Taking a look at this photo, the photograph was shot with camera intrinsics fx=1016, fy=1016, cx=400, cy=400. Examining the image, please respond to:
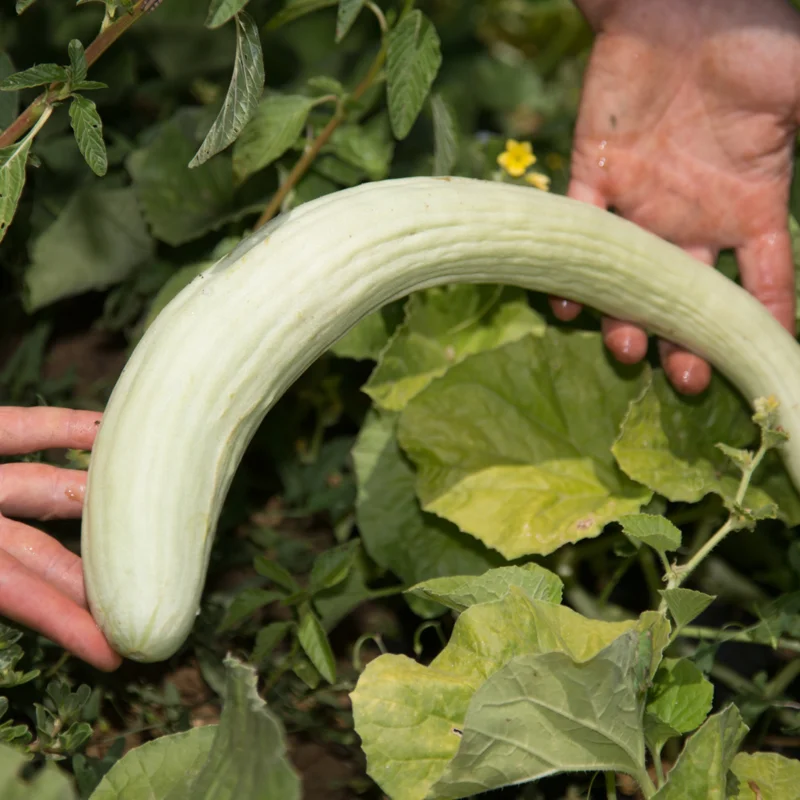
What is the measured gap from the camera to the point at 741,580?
1.82 m

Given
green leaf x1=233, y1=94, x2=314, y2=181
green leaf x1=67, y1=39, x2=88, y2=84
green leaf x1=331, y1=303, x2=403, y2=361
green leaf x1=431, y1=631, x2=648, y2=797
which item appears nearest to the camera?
green leaf x1=431, y1=631, x2=648, y2=797

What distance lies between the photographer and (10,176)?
1257mm

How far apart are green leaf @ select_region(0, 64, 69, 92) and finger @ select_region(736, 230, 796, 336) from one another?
115 centimetres

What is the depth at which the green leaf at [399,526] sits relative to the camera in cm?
169

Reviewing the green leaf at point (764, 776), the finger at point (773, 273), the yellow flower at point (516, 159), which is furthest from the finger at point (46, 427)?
the finger at point (773, 273)

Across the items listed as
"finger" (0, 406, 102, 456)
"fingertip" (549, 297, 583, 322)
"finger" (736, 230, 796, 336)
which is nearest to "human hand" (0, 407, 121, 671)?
"finger" (0, 406, 102, 456)

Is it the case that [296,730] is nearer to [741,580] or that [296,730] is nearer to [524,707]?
[524,707]

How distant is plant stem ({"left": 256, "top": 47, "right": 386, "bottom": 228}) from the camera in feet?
5.62

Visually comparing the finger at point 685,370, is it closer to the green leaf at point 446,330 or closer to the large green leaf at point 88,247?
the green leaf at point 446,330

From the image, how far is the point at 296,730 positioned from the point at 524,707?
63 centimetres

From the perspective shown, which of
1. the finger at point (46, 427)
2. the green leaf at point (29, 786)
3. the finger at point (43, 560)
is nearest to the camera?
the green leaf at point (29, 786)

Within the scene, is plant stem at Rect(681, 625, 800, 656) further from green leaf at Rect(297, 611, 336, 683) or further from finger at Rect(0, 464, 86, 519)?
finger at Rect(0, 464, 86, 519)

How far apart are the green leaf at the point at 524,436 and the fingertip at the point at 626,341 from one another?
0.05 metres

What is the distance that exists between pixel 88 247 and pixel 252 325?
2.68 feet
